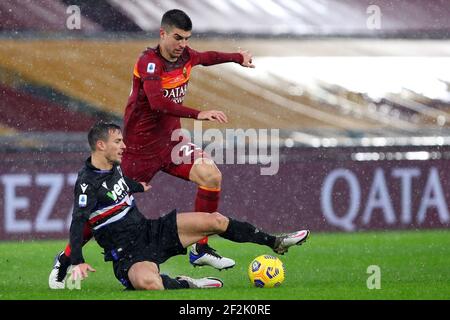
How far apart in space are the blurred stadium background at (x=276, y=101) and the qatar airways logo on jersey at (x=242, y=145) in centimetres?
7

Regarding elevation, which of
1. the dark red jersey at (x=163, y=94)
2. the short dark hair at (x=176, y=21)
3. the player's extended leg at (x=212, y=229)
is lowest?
the player's extended leg at (x=212, y=229)

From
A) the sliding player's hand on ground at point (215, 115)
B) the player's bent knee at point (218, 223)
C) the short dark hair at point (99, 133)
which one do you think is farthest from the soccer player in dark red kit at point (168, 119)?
the short dark hair at point (99, 133)

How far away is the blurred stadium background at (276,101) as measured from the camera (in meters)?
12.6

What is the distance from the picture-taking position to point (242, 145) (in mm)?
13000

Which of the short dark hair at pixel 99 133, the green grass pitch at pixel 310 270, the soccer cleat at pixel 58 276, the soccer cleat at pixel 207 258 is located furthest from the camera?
the soccer cleat at pixel 207 258

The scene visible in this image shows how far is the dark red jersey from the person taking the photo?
28.5 feet

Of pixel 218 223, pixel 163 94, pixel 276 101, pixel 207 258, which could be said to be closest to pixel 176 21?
pixel 163 94

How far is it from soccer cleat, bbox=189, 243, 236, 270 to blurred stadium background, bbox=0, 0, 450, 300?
151 inches

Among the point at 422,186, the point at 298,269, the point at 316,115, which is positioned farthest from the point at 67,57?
the point at 298,269

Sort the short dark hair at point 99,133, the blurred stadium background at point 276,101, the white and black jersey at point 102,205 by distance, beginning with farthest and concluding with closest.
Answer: the blurred stadium background at point 276,101 → the short dark hair at point 99,133 → the white and black jersey at point 102,205

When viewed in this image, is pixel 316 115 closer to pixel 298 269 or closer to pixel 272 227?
pixel 272 227

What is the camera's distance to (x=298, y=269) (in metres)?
9.33

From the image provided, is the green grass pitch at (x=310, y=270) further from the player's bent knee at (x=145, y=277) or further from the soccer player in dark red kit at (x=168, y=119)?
the soccer player in dark red kit at (x=168, y=119)

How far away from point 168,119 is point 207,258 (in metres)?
1.19
